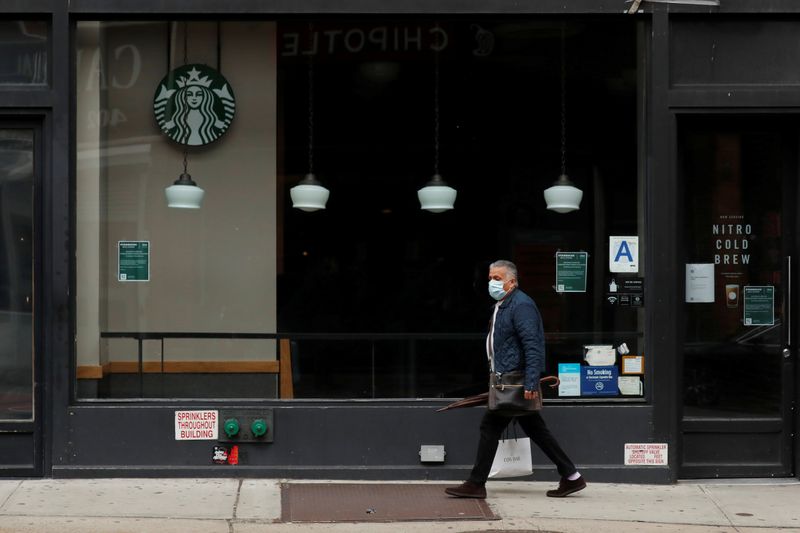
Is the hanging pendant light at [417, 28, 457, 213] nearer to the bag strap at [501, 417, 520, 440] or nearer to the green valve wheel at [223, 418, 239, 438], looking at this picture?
the bag strap at [501, 417, 520, 440]

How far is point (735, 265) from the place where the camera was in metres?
8.78

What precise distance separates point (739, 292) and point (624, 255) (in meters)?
1.06

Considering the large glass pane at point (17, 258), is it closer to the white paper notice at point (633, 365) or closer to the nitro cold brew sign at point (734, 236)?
the white paper notice at point (633, 365)

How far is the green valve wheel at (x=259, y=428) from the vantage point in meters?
8.35

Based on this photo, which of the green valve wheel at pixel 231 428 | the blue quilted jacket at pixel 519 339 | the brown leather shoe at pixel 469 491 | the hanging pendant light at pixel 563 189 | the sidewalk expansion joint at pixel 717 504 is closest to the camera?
the sidewalk expansion joint at pixel 717 504

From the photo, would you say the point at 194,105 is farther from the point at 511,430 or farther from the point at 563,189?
the point at 511,430

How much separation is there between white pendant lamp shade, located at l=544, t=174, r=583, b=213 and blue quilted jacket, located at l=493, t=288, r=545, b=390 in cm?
137

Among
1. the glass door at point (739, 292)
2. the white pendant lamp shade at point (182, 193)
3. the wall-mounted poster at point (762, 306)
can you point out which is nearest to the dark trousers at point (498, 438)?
the glass door at point (739, 292)

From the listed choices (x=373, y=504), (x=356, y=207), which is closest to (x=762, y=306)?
(x=356, y=207)

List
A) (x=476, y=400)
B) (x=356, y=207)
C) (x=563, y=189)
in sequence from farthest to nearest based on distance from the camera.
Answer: (x=356, y=207) < (x=563, y=189) < (x=476, y=400)

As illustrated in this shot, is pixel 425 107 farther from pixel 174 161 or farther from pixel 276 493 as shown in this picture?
pixel 276 493

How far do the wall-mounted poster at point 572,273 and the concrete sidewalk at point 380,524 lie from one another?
1.62 metres

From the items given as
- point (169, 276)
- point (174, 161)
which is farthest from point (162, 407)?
point (174, 161)
